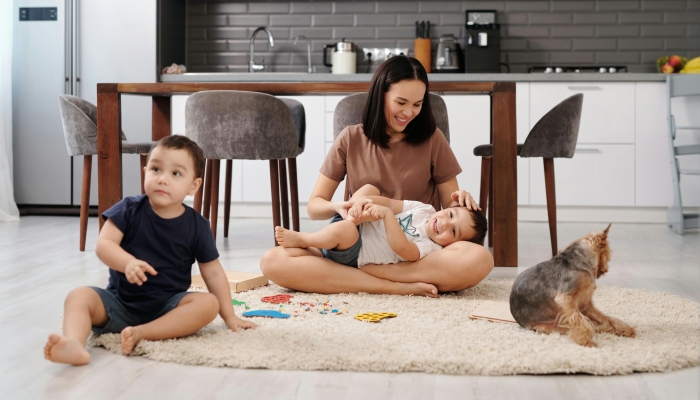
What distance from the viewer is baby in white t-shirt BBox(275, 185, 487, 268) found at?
6.55 feet

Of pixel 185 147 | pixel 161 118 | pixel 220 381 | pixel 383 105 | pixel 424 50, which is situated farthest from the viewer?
pixel 424 50

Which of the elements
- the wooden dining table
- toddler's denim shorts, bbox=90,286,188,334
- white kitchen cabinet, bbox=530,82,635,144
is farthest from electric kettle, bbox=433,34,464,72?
toddler's denim shorts, bbox=90,286,188,334

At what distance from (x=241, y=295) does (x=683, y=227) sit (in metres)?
2.87

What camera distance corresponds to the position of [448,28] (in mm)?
5012

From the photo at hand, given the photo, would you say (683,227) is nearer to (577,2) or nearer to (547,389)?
(577,2)

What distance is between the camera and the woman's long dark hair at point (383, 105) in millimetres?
2094

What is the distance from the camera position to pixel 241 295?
6.75ft

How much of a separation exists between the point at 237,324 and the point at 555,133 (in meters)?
1.81

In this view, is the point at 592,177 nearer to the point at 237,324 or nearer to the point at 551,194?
the point at 551,194

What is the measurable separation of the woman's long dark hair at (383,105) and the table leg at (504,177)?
56 centimetres

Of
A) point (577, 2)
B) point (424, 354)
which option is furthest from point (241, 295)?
point (577, 2)

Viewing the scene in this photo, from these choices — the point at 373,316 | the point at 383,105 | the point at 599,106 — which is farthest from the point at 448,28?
the point at 373,316

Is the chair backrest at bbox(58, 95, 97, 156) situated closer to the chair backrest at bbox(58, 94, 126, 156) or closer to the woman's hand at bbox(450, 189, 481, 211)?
the chair backrest at bbox(58, 94, 126, 156)

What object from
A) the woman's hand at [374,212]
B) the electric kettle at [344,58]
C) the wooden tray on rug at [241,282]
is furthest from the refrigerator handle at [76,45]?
the woman's hand at [374,212]
